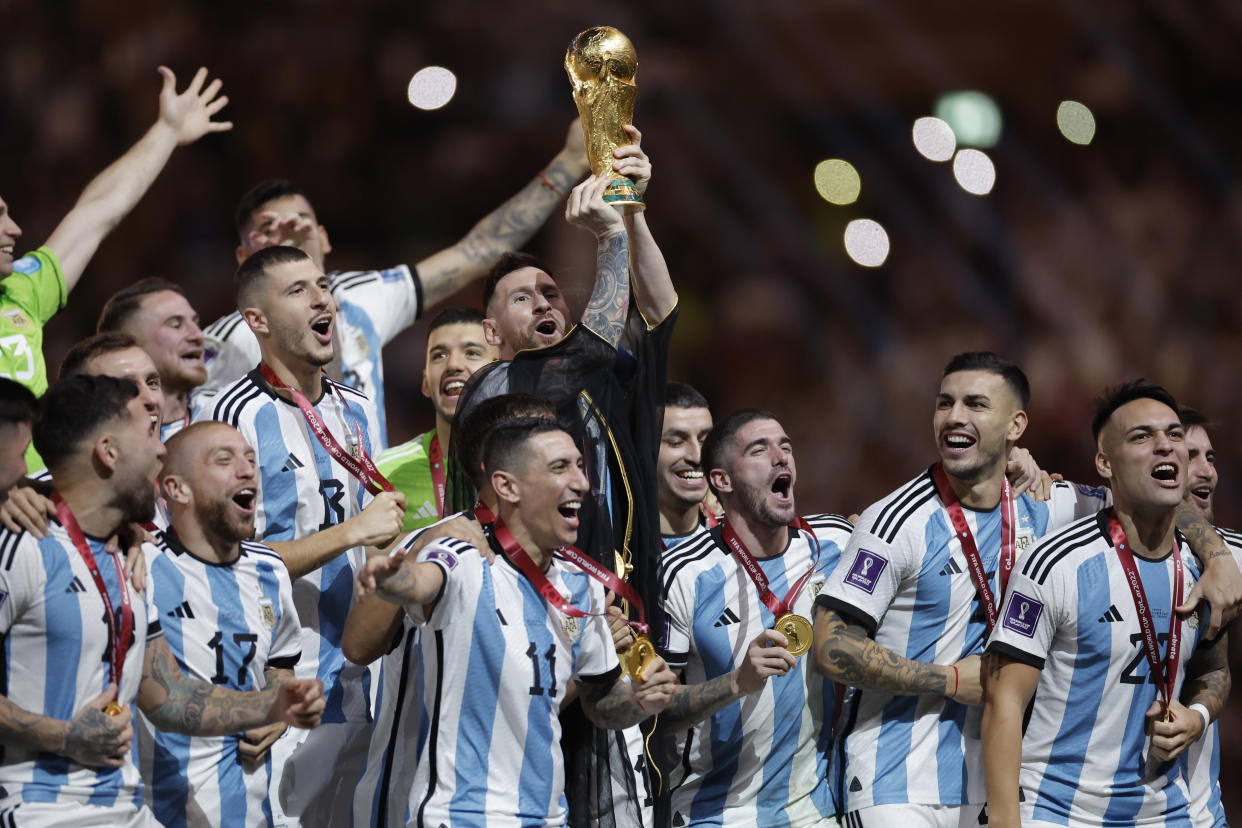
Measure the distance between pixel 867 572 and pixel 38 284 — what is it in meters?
2.72

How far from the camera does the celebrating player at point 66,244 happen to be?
4484mm

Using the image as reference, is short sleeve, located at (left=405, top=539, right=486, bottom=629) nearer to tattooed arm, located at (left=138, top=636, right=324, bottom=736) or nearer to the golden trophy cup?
tattooed arm, located at (left=138, top=636, right=324, bottom=736)

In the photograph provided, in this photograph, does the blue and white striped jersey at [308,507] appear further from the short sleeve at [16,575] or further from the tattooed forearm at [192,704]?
the short sleeve at [16,575]

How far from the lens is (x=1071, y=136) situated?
8.88 m

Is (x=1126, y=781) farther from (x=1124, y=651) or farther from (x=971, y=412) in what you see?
(x=971, y=412)

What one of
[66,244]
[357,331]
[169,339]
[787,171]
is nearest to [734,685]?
[169,339]

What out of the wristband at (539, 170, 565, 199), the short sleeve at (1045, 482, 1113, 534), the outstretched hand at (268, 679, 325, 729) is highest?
the wristband at (539, 170, 565, 199)

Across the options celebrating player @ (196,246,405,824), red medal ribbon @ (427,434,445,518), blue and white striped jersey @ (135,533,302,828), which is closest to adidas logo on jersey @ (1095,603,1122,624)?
red medal ribbon @ (427,434,445,518)

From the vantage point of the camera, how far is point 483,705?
3.28 metres

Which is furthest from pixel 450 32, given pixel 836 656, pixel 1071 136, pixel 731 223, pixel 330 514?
pixel 836 656

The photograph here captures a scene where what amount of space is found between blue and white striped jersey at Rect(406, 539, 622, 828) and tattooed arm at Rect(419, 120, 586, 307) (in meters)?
2.75

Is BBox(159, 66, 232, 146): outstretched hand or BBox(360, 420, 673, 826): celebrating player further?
BBox(159, 66, 232, 146): outstretched hand

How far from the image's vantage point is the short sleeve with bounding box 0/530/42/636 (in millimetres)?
3154

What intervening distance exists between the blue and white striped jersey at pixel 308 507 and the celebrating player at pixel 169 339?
0.35m
